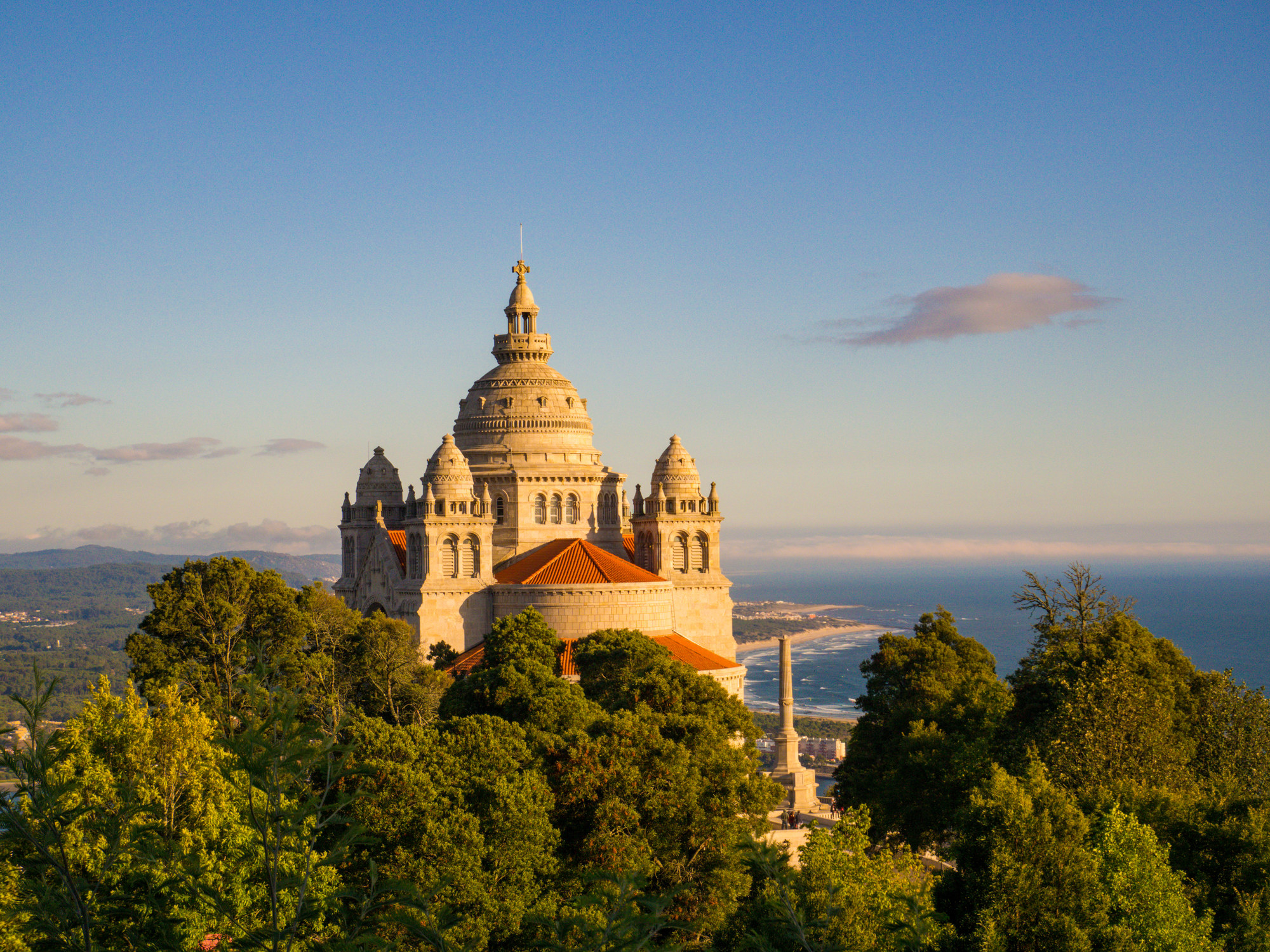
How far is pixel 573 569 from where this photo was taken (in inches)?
3027

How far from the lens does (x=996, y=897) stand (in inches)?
1224

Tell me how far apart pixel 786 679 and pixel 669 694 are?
35939mm

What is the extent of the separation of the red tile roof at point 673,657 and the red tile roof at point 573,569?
3810mm

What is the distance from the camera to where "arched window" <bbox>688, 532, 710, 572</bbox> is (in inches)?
3413

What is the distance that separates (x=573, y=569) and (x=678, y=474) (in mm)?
12828

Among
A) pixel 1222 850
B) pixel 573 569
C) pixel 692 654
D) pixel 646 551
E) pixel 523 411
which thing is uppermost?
pixel 523 411

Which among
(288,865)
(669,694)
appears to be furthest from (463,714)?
(288,865)

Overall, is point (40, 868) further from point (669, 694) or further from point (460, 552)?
point (460, 552)

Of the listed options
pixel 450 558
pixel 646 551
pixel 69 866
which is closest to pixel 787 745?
pixel 646 551

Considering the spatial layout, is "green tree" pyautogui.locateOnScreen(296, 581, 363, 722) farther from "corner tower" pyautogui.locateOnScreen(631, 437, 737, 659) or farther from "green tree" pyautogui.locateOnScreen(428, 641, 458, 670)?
"corner tower" pyautogui.locateOnScreen(631, 437, 737, 659)

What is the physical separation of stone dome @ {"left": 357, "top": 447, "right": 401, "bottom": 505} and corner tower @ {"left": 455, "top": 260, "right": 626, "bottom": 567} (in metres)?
6.85

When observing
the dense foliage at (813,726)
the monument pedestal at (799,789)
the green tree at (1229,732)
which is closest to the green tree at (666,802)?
the green tree at (1229,732)

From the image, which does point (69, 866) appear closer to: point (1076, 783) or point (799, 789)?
point (1076, 783)

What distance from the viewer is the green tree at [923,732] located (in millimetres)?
48344
